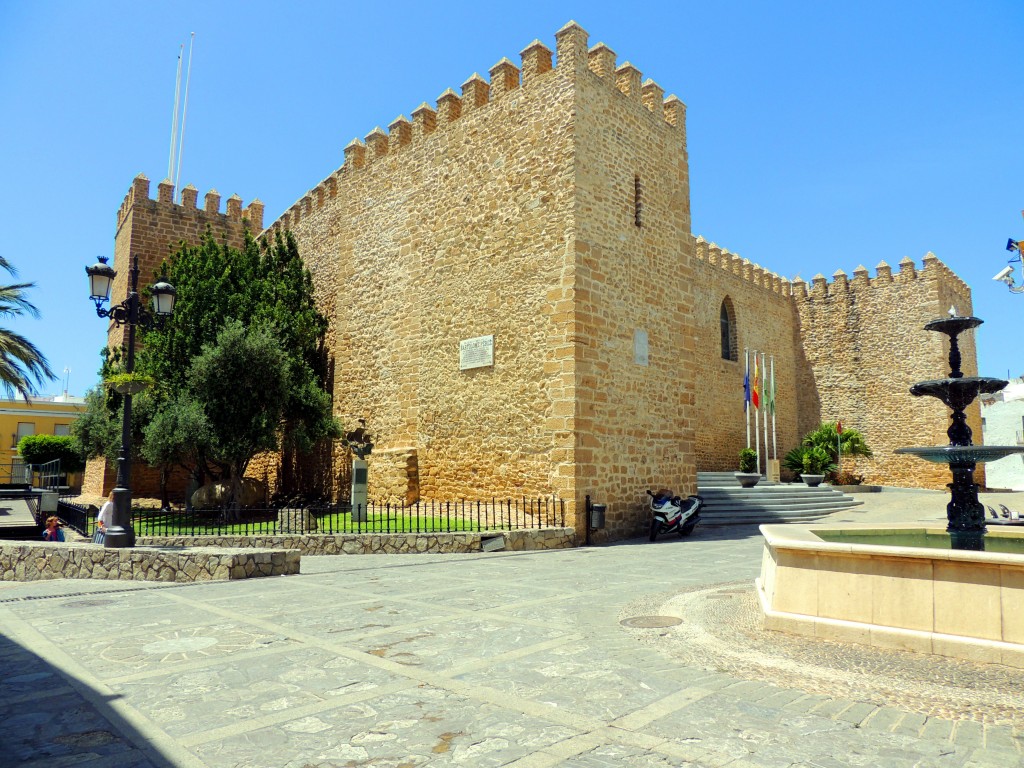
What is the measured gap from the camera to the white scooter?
1284 cm

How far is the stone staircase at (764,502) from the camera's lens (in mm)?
16109

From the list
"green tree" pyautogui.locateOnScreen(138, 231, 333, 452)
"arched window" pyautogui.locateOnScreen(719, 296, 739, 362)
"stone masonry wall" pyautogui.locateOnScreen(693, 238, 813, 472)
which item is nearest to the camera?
"green tree" pyautogui.locateOnScreen(138, 231, 333, 452)

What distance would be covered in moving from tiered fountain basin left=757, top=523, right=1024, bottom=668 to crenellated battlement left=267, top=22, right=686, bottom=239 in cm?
1105

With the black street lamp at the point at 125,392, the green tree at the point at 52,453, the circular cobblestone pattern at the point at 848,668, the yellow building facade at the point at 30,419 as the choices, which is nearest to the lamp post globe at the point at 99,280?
the black street lamp at the point at 125,392

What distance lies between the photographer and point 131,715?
367 cm

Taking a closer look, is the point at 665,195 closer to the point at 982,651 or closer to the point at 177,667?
the point at 982,651

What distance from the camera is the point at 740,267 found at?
2659 centimetres

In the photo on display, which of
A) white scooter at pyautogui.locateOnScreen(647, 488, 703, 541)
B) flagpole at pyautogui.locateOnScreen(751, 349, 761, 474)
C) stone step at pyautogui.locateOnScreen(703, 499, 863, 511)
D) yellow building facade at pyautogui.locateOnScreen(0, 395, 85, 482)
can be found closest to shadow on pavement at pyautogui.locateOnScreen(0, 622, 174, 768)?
Answer: white scooter at pyautogui.locateOnScreen(647, 488, 703, 541)

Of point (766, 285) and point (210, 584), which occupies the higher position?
point (766, 285)

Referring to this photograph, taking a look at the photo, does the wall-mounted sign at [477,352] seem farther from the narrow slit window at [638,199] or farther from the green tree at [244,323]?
the green tree at [244,323]

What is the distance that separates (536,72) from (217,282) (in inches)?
393

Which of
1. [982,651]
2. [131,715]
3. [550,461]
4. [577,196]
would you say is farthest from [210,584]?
[577,196]

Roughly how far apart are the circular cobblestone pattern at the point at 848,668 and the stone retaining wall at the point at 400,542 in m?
5.87

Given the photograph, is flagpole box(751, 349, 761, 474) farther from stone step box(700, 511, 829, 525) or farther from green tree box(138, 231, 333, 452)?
green tree box(138, 231, 333, 452)
